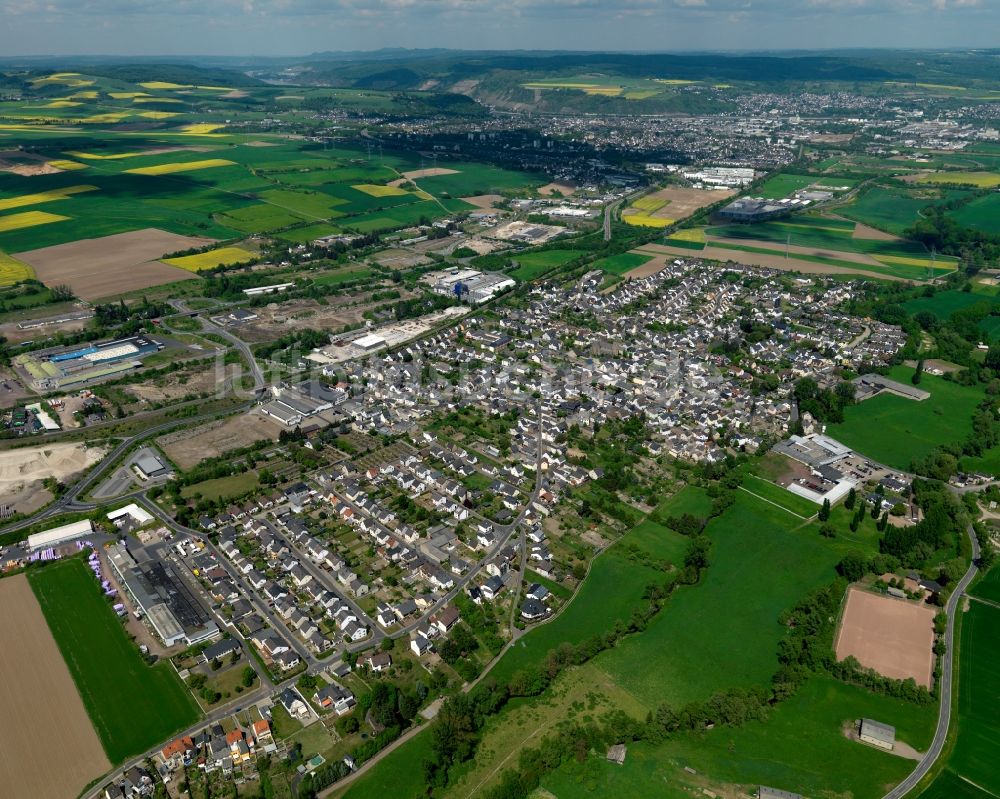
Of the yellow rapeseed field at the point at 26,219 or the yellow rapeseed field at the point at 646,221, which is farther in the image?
the yellow rapeseed field at the point at 646,221

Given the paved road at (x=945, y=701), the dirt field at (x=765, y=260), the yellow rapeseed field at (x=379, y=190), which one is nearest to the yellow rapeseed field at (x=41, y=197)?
the yellow rapeseed field at (x=379, y=190)

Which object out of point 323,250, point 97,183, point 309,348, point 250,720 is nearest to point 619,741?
point 250,720

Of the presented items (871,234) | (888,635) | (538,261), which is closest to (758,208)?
(871,234)

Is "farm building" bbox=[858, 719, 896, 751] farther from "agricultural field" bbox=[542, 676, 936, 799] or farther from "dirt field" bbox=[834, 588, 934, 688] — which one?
"dirt field" bbox=[834, 588, 934, 688]

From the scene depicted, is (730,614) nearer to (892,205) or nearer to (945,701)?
(945,701)

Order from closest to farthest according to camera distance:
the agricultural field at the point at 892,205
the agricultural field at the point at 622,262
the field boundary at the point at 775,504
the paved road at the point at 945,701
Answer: the paved road at the point at 945,701, the field boundary at the point at 775,504, the agricultural field at the point at 622,262, the agricultural field at the point at 892,205

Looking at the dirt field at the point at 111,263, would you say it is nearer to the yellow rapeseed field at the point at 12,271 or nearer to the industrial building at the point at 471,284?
the yellow rapeseed field at the point at 12,271
